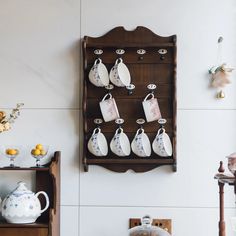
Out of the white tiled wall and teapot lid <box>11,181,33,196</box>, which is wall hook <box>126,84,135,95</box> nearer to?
the white tiled wall

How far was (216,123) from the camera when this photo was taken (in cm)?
201

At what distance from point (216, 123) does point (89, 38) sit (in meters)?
0.68

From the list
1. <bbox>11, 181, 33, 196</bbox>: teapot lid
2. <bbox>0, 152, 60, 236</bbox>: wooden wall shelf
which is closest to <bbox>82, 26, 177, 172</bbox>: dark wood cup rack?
<bbox>0, 152, 60, 236</bbox>: wooden wall shelf

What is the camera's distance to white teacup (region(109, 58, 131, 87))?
1954 mm

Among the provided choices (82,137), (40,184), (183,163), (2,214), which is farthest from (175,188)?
(2,214)

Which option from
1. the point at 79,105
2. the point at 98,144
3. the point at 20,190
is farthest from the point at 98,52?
the point at 20,190

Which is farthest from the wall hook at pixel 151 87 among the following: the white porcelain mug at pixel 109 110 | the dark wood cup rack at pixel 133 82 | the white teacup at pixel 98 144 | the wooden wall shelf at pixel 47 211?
the wooden wall shelf at pixel 47 211

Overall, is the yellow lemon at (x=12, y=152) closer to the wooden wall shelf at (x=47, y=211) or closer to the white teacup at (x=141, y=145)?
the wooden wall shelf at (x=47, y=211)

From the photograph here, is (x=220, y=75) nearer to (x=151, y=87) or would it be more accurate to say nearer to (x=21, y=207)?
(x=151, y=87)

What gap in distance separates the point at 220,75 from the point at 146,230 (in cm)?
73

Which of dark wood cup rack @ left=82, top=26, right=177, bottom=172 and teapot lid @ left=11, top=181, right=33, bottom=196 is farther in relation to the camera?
dark wood cup rack @ left=82, top=26, right=177, bottom=172

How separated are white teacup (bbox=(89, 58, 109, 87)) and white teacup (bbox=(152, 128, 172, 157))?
328 mm

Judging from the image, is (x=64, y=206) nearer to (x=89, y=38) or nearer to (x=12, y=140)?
(x=12, y=140)

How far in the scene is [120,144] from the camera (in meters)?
1.94
